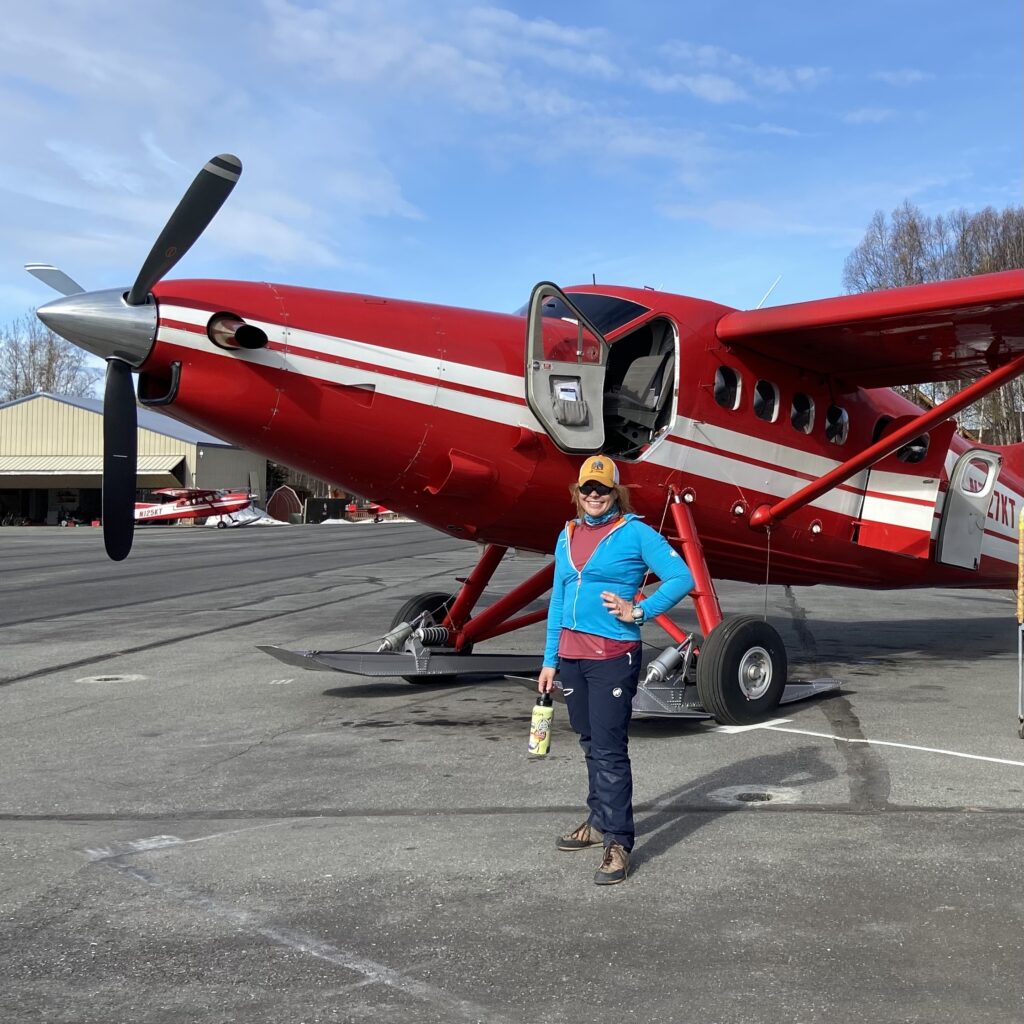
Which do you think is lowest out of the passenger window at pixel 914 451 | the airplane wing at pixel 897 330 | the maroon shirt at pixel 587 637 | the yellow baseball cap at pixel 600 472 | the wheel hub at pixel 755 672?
the wheel hub at pixel 755 672

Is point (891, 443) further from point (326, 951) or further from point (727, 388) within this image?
point (326, 951)

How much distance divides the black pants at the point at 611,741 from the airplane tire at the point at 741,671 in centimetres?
306

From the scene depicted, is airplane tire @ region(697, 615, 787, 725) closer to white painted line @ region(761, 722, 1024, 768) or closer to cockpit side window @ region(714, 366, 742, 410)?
white painted line @ region(761, 722, 1024, 768)

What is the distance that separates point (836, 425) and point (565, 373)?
348 centimetres

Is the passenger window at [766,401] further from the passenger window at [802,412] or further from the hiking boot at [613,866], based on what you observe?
the hiking boot at [613,866]

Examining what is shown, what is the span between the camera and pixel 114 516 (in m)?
7.39

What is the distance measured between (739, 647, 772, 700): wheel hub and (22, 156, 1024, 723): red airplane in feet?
0.09

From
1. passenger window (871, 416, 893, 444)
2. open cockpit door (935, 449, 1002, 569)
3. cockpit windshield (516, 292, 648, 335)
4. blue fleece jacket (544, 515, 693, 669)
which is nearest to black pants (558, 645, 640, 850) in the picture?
blue fleece jacket (544, 515, 693, 669)

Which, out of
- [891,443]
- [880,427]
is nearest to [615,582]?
[891,443]

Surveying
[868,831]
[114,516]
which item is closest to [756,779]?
[868,831]

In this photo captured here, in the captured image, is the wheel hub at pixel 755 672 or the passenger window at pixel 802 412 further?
the passenger window at pixel 802 412

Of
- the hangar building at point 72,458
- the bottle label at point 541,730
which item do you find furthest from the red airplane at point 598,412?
the hangar building at point 72,458

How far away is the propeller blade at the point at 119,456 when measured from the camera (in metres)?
7.12

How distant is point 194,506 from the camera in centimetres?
5909
